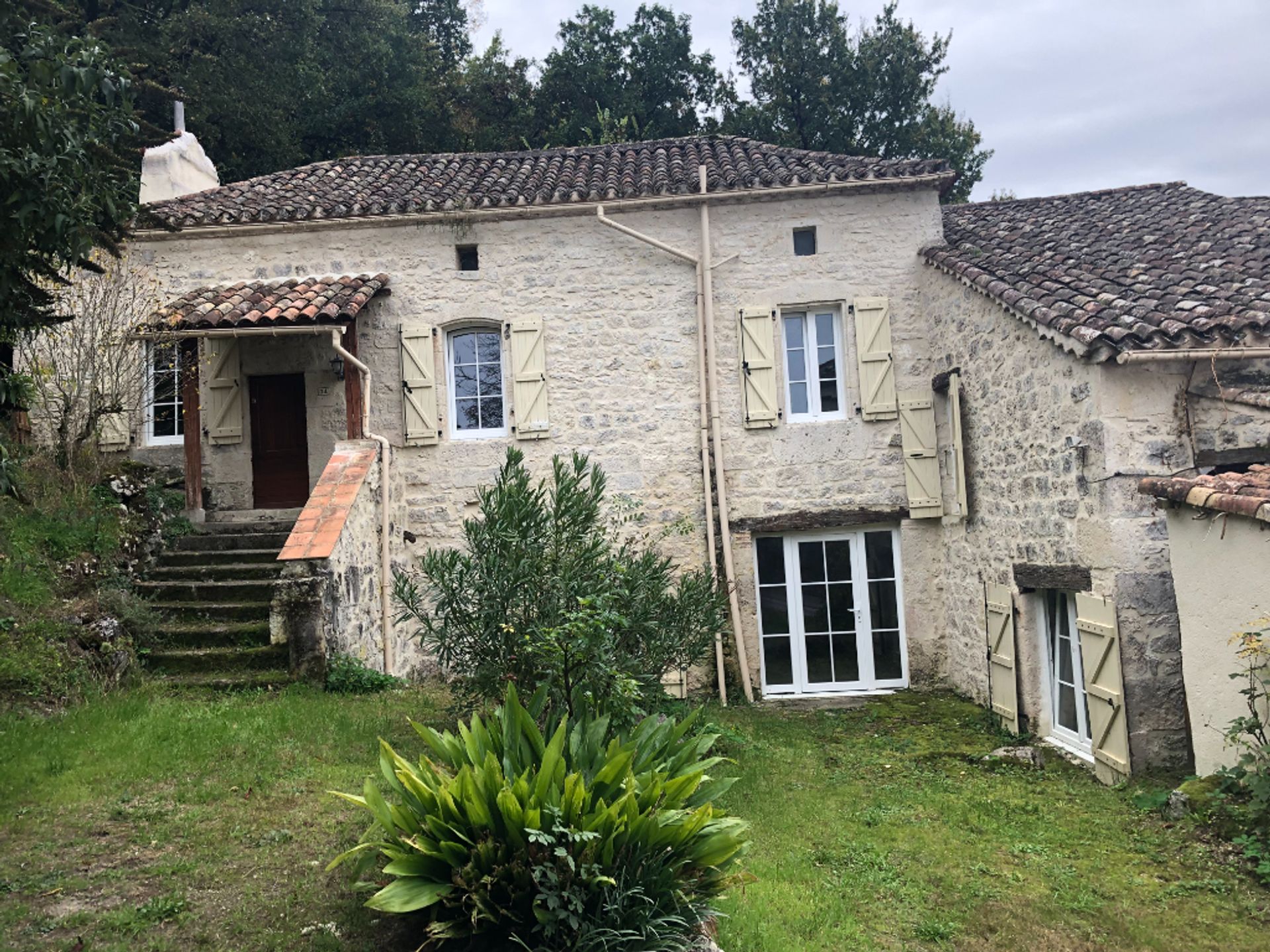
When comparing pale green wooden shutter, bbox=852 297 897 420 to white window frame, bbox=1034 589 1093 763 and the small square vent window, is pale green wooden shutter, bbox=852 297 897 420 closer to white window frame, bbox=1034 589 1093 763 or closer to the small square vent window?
the small square vent window

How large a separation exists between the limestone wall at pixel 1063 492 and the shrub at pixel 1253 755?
2.99 ft

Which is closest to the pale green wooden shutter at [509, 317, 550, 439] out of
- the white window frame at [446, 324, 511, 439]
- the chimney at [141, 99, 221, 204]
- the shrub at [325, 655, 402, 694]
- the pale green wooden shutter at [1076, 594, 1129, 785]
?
the white window frame at [446, 324, 511, 439]

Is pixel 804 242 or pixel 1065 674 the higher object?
pixel 804 242

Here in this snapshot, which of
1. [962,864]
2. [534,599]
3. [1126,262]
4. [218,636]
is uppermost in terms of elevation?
[1126,262]

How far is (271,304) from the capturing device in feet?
31.6

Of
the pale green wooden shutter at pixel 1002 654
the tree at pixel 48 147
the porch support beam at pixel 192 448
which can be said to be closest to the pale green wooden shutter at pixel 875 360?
the pale green wooden shutter at pixel 1002 654

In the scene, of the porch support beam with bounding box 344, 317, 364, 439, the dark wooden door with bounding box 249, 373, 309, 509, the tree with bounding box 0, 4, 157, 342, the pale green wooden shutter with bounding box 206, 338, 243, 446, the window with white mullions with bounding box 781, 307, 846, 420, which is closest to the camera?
the tree with bounding box 0, 4, 157, 342

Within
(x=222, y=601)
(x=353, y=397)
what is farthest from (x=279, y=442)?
(x=222, y=601)

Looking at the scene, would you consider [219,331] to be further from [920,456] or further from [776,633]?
[920,456]

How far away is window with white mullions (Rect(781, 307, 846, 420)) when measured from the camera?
10.3m

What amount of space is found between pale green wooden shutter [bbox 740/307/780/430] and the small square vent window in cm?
86

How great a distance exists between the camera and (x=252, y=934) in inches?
147

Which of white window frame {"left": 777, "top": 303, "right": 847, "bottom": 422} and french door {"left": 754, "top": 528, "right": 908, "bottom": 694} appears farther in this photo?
white window frame {"left": 777, "top": 303, "right": 847, "bottom": 422}

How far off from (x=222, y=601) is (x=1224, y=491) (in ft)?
26.9
